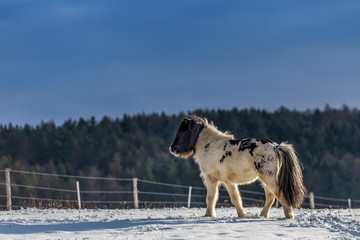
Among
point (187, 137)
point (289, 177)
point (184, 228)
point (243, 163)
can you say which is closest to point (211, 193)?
point (243, 163)

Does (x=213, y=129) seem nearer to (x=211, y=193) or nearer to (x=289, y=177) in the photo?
(x=211, y=193)

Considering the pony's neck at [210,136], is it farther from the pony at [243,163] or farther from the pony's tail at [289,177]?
the pony's tail at [289,177]

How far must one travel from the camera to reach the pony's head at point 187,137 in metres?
13.7

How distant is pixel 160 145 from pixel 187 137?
10149 cm

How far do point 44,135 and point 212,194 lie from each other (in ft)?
345

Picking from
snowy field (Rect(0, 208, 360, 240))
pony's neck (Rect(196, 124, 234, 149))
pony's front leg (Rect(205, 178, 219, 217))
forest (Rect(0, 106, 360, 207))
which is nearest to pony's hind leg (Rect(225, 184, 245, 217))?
pony's front leg (Rect(205, 178, 219, 217))

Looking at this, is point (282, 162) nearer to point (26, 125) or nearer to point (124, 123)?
point (26, 125)

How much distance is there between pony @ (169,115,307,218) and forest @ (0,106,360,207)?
68.4m

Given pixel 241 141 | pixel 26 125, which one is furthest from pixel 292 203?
pixel 26 125

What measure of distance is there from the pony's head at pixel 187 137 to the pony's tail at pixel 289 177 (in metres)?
2.24

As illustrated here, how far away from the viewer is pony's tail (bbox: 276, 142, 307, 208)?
476 inches

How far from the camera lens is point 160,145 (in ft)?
378

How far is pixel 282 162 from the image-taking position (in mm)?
12180

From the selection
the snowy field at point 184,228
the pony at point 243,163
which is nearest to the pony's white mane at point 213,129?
the pony at point 243,163
